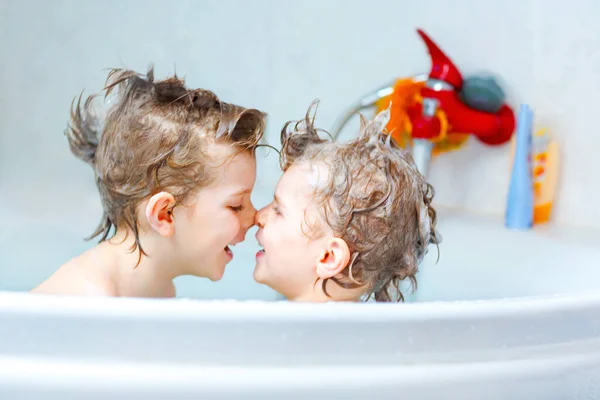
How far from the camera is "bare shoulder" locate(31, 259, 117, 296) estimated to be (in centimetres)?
100

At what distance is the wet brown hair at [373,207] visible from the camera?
37.7 inches

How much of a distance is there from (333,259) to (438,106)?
0.67 metres

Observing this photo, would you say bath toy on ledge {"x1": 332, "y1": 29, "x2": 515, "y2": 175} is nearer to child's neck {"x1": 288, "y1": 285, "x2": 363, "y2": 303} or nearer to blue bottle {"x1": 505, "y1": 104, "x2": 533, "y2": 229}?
blue bottle {"x1": 505, "y1": 104, "x2": 533, "y2": 229}

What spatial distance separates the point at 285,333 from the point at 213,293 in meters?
0.95

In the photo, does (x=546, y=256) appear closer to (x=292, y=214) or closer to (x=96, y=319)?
(x=292, y=214)

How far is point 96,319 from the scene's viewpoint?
619 millimetres

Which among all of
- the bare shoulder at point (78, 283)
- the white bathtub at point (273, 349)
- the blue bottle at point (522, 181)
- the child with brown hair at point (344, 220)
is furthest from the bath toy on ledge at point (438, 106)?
the white bathtub at point (273, 349)

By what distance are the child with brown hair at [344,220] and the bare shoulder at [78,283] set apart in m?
0.20

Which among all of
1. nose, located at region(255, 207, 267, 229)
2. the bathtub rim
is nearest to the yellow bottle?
nose, located at region(255, 207, 267, 229)

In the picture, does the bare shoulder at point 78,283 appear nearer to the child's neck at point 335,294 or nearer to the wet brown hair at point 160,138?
the wet brown hair at point 160,138

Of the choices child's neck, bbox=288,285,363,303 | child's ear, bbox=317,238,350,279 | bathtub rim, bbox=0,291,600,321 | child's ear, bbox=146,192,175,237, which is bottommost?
child's neck, bbox=288,285,363,303

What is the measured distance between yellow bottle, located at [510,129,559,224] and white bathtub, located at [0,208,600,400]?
2.91 feet

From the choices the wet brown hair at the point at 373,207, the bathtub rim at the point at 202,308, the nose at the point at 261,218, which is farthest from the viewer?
the nose at the point at 261,218

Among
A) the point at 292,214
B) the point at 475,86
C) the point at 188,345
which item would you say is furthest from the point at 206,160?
the point at 475,86
